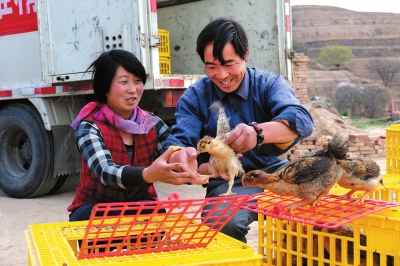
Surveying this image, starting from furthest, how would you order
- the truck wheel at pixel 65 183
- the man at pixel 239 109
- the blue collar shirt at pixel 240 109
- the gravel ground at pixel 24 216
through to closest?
the truck wheel at pixel 65 183, the gravel ground at pixel 24 216, the blue collar shirt at pixel 240 109, the man at pixel 239 109

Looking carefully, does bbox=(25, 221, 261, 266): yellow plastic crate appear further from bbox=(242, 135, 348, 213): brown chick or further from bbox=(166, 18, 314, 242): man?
bbox=(166, 18, 314, 242): man

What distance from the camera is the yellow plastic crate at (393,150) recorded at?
3.74 meters

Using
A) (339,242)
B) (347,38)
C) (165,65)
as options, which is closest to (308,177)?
(339,242)

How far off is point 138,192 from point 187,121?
486 millimetres

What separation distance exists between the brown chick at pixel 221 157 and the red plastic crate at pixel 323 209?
0.20m

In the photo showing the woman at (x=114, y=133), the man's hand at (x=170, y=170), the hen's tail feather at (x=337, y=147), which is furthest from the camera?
the woman at (x=114, y=133)

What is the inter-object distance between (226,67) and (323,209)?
0.94 m

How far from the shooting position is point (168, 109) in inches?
266

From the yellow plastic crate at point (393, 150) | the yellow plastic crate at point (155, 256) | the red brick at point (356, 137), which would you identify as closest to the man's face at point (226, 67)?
the yellow plastic crate at point (155, 256)

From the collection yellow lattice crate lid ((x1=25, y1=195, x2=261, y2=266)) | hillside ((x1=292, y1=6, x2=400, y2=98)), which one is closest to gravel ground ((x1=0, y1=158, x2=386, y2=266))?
yellow lattice crate lid ((x1=25, y1=195, x2=261, y2=266))

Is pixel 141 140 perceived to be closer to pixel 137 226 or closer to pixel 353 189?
pixel 137 226

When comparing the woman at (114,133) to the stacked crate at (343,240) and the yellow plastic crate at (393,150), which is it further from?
the yellow plastic crate at (393,150)

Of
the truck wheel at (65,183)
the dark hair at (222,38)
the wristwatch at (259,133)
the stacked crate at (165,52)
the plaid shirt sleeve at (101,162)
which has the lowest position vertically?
the truck wheel at (65,183)

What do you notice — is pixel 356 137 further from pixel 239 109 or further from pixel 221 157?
pixel 221 157
